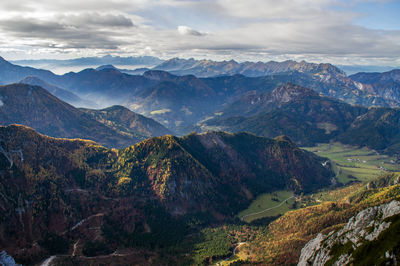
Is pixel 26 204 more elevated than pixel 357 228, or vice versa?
pixel 357 228

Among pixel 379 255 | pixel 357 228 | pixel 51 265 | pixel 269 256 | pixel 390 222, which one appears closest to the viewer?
pixel 379 255

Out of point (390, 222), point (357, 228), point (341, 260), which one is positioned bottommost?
point (341, 260)

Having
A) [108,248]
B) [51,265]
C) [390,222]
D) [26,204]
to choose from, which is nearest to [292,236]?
[390,222]

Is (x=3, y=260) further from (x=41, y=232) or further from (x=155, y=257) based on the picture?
(x=155, y=257)

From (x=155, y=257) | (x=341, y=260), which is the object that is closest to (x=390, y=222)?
(x=341, y=260)

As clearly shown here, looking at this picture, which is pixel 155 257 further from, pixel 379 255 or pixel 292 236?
pixel 379 255

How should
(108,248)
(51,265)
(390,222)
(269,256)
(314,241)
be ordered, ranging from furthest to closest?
(108,248), (269,256), (51,265), (314,241), (390,222)

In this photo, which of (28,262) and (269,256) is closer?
(28,262)
